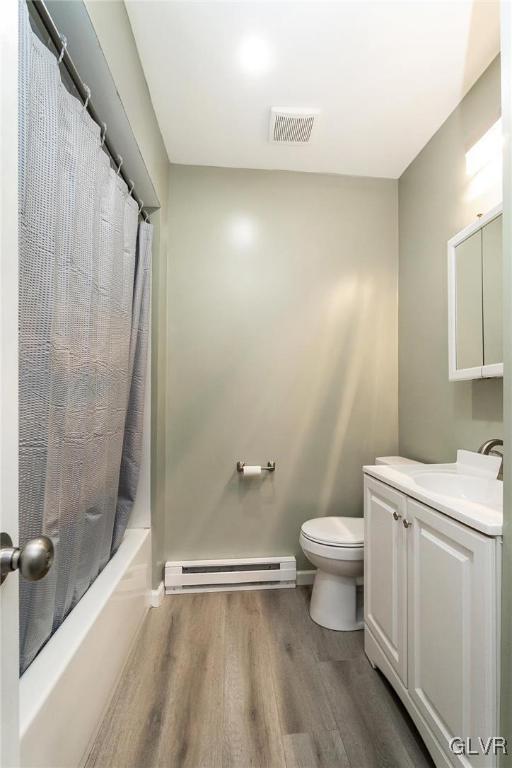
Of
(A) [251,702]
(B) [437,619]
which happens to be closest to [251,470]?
(A) [251,702]

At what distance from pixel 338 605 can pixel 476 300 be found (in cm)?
159

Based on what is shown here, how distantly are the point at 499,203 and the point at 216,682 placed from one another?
7.21ft

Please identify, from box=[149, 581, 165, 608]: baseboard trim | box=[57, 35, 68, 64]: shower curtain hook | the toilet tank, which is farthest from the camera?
the toilet tank

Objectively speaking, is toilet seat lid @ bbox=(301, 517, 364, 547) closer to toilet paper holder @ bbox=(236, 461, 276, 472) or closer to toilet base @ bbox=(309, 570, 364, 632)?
toilet base @ bbox=(309, 570, 364, 632)

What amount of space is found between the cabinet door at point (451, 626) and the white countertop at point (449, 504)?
1.1 inches

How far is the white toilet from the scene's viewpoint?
64.9 inches

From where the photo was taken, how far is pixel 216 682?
1360mm

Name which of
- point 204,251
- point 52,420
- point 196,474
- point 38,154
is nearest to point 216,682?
point 196,474

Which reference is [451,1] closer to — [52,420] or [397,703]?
[52,420]

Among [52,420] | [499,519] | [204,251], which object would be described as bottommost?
[499,519]

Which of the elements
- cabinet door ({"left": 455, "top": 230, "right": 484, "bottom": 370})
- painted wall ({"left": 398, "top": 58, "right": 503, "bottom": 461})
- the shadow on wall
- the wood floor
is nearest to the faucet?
painted wall ({"left": 398, "top": 58, "right": 503, "bottom": 461})

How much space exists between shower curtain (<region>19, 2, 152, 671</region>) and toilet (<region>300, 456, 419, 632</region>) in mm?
989

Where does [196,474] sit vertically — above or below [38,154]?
below

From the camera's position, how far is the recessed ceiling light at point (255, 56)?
53.7 inches
